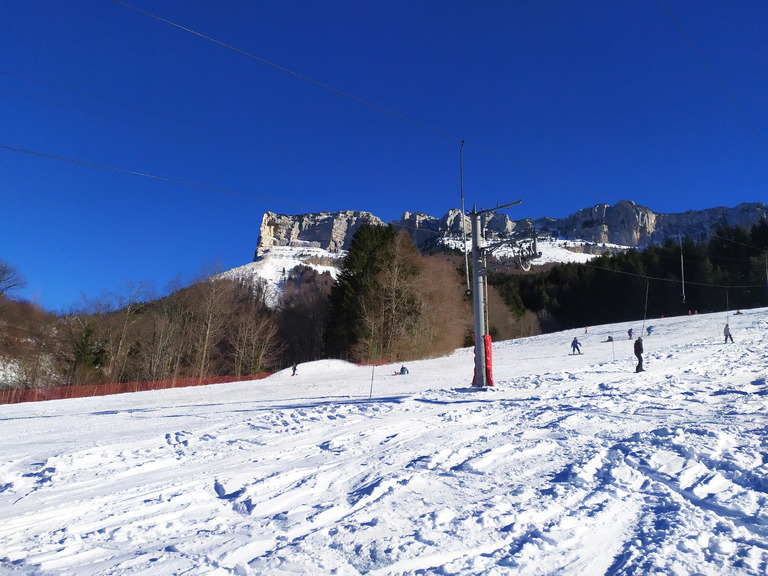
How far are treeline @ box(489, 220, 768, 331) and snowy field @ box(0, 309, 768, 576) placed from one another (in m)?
48.7

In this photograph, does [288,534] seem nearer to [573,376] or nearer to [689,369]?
[573,376]

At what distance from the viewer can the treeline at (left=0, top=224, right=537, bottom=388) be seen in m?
37.4

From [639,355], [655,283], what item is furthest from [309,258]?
[639,355]

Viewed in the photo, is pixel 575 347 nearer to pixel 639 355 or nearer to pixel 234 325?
pixel 639 355

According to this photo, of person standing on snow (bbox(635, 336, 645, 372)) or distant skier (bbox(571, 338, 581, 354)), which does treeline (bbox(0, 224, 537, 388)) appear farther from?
person standing on snow (bbox(635, 336, 645, 372))

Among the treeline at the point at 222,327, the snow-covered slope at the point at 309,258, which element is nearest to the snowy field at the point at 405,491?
the treeline at the point at 222,327

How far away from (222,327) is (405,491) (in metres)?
43.1

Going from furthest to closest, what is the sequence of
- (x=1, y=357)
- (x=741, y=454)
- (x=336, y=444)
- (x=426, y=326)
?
(x=426, y=326), (x=1, y=357), (x=336, y=444), (x=741, y=454)

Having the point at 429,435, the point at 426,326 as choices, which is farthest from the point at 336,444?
the point at 426,326

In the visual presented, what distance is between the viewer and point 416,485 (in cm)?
556

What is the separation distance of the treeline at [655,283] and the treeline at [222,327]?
27439mm

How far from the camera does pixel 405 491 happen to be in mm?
5348

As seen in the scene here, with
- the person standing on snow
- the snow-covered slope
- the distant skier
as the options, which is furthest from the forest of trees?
the snow-covered slope

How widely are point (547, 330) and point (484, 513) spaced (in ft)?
278
